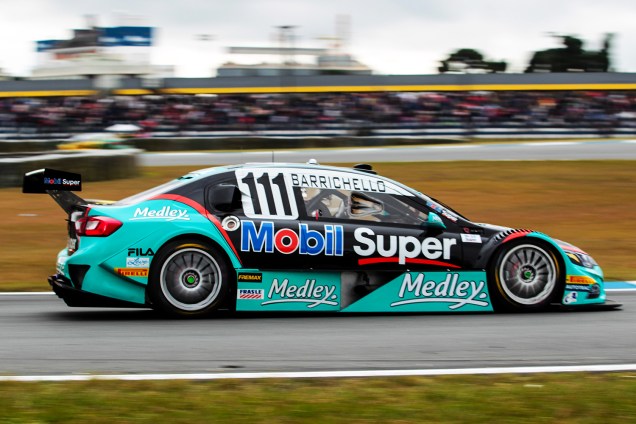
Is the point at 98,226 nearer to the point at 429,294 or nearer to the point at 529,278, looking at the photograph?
the point at 429,294

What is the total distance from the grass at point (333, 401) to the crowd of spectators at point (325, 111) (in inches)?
1296

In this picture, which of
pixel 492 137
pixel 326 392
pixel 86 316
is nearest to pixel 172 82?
pixel 492 137

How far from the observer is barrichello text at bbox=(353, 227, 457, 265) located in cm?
711

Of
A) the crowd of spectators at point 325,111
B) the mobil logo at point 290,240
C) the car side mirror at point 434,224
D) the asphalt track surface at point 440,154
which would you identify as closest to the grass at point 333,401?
the mobil logo at point 290,240

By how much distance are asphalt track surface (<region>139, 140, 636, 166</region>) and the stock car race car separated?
64.1 ft

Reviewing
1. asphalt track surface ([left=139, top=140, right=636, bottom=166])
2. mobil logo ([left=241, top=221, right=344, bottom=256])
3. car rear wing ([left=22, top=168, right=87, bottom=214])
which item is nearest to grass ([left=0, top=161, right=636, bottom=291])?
asphalt track surface ([left=139, top=140, right=636, bottom=166])

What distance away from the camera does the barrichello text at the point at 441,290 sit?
7148 millimetres

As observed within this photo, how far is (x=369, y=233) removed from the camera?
714cm

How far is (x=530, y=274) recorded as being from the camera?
7.33 metres

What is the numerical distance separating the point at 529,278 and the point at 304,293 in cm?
184

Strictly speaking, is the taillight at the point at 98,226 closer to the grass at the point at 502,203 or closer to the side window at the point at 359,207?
the side window at the point at 359,207

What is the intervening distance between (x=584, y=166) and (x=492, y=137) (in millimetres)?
10971

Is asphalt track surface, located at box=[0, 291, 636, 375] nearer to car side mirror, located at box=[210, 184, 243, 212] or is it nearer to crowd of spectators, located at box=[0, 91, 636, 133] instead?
car side mirror, located at box=[210, 184, 243, 212]

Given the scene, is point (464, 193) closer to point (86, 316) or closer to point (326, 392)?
point (86, 316)
